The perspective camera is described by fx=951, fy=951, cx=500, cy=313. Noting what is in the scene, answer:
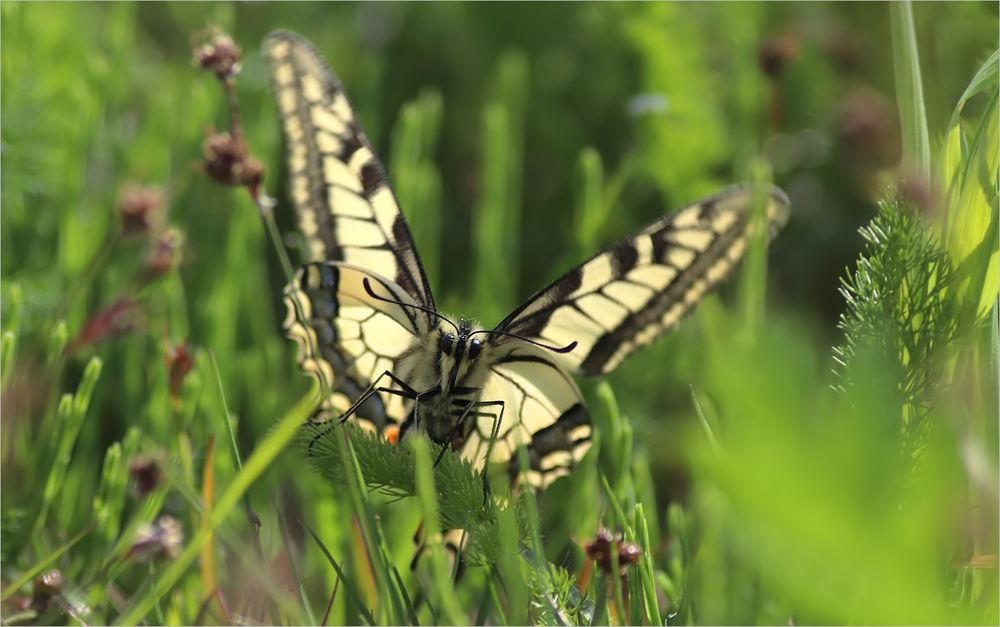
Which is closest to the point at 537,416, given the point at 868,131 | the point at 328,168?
the point at 328,168

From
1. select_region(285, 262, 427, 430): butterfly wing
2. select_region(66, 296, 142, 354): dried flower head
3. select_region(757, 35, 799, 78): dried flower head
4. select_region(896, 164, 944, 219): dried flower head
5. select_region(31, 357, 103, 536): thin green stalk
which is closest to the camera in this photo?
select_region(896, 164, 944, 219): dried flower head

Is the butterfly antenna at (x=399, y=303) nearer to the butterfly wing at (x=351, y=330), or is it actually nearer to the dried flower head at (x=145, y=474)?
the butterfly wing at (x=351, y=330)

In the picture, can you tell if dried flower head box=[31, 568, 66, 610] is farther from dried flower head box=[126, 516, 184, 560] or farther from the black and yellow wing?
the black and yellow wing

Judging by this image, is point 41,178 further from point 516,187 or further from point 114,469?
point 516,187

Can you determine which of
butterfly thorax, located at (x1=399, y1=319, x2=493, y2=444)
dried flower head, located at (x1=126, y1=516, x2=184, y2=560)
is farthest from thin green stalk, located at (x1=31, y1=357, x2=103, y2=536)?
butterfly thorax, located at (x1=399, y1=319, x2=493, y2=444)

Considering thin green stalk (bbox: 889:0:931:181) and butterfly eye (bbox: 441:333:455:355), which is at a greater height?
thin green stalk (bbox: 889:0:931:181)

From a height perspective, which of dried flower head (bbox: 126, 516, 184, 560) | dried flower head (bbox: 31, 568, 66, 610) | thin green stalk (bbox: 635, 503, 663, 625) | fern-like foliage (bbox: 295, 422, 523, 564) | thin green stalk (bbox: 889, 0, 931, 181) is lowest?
dried flower head (bbox: 31, 568, 66, 610)

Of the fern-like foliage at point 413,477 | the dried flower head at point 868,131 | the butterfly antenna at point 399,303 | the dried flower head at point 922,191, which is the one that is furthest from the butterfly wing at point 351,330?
the dried flower head at point 868,131
